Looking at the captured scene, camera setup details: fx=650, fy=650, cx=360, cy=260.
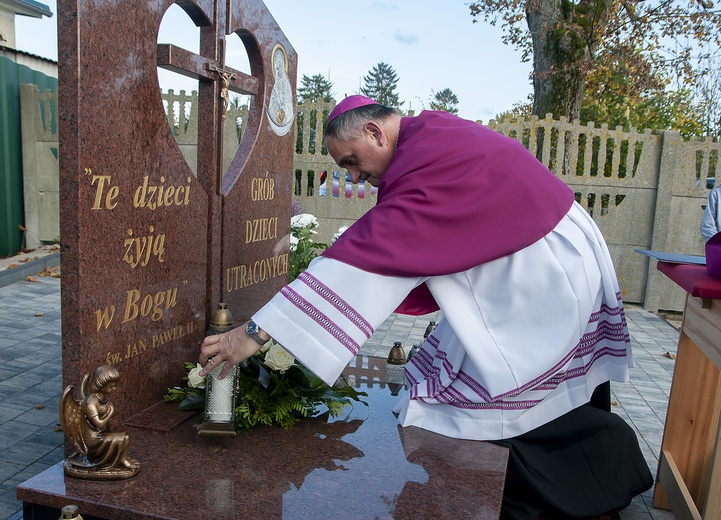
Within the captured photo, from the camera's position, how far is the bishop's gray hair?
249cm

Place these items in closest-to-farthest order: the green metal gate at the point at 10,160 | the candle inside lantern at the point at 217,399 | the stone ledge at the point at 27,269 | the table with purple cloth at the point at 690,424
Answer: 1. the candle inside lantern at the point at 217,399
2. the table with purple cloth at the point at 690,424
3. the stone ledge at the point at 27,269
4. the green metal gate at the point at 10,160

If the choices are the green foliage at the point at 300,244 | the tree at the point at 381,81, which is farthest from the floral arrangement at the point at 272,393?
the tree at the point at 381,81

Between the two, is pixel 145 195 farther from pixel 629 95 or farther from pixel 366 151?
pixel 629 95

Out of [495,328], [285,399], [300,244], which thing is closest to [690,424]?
[495,328]

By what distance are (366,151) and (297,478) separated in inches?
48.4

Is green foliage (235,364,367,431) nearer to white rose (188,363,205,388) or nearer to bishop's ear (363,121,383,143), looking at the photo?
white rose (188,363,205,388)

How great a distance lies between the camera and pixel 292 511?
1982 mm

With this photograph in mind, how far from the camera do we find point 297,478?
2.19 m

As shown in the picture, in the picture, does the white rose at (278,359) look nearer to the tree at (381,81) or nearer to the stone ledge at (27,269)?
the stone ledge at (27,269)

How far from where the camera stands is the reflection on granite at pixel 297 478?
1982mm

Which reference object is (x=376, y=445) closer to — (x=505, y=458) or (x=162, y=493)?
(x=505, y=458)

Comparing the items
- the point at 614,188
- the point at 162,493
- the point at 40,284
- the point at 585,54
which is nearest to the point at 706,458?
the point at 162,493

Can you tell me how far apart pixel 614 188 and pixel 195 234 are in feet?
24.8

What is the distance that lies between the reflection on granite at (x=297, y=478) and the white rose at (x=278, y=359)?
0.24m
